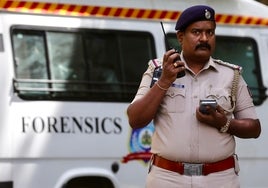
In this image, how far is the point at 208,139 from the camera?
357 centimetres

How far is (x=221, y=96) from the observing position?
362 centimetres

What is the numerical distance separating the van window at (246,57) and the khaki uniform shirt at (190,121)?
398cm

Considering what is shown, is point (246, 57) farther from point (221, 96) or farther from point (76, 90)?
point (221, 96)

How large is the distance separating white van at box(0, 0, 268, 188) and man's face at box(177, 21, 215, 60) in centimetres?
308

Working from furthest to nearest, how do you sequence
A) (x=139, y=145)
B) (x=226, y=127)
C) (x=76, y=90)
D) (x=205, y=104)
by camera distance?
(x=139, y=145), (x=76, y=90), (x=226, y=127), (x=205, y=104)

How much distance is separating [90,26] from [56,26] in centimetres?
35

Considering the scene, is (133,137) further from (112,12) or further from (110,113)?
(112,12)

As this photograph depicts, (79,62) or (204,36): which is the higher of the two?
(79,62)

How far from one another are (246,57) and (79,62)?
1.94m

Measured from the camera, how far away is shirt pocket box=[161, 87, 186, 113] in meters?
3.57

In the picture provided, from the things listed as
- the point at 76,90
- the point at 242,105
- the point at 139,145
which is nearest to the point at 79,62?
the point at 76,90

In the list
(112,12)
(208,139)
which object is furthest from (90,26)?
(208,139)

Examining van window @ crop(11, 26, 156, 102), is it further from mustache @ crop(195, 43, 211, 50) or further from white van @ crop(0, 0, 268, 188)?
mustache @ crop(195, 43, 211, 50)

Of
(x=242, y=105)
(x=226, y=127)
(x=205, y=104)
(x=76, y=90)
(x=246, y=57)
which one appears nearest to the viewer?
(x=205, y=104)
